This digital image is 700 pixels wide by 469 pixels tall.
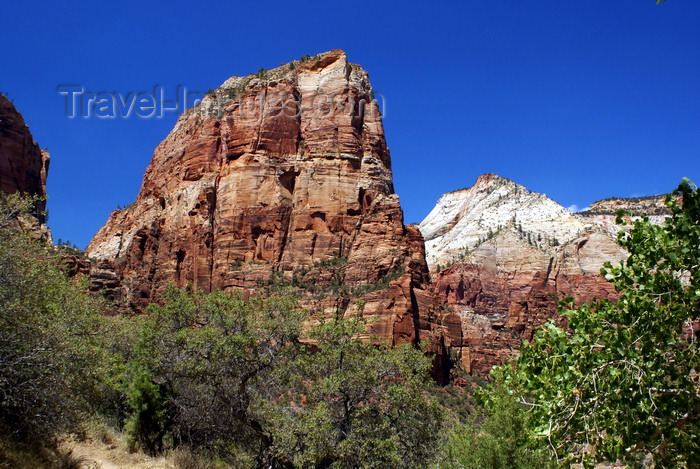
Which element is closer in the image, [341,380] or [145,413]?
[341,380]

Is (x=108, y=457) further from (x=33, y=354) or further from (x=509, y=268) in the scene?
(x=509, y=268)

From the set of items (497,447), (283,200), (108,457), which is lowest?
(497,447)

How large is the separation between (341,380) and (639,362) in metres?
11.6

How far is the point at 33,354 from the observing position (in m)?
12.4

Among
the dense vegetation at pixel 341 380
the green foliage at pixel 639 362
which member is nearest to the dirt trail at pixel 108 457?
the dense vegetation at pixel 341 380

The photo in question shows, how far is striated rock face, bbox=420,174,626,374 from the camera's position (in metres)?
A: 78.9

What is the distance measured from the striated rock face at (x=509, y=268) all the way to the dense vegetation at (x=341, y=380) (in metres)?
47.1

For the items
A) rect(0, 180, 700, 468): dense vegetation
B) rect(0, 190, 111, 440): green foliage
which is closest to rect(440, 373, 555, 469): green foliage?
rect(0, 180, 700, 468): dense vegetation

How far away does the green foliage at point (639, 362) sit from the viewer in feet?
24.4

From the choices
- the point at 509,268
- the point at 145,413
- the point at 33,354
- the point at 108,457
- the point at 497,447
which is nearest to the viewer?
the point at 33,354

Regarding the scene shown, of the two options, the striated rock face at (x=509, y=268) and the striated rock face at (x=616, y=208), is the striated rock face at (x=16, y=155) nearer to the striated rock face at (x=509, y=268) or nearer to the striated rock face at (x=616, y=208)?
the striated rock face at (x=509, y=268)

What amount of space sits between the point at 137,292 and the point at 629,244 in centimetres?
7109

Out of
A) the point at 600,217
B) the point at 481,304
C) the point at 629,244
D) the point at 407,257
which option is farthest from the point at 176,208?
the point at 600,217

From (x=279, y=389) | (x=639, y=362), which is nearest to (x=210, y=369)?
(x=279, y=389)
